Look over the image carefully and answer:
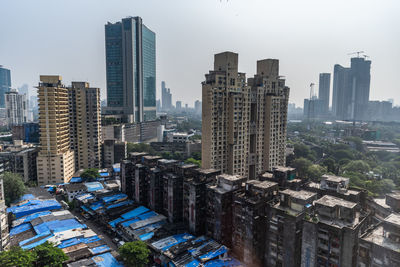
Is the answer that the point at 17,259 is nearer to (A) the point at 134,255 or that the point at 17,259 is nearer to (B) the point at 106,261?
→ (B) the point at 106,261

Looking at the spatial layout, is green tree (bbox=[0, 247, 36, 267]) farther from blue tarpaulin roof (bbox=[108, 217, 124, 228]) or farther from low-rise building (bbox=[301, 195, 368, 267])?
low-rise building (bbox=[301, 195, 368, 267])

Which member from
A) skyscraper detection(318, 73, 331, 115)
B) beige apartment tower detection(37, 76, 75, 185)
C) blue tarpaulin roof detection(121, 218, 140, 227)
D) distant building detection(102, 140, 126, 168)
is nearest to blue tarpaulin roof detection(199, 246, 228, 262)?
blue tarpaulin roof detection(121, 218, 140, 227)

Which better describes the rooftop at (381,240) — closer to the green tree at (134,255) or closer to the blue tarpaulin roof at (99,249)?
the green tree at (134,255)

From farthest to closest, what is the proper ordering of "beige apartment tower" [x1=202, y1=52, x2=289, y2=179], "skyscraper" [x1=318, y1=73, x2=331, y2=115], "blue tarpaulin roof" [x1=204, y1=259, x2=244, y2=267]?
1. "skyscraper" [x1=318, y1=73, x2=331, y2=115]
2. "beige apartment tower" [x1=202, y1=52, x2=289, y2=179]
3. "blue tarpaulin roof" [x1=204, y1=259, x2=244, y2=267]

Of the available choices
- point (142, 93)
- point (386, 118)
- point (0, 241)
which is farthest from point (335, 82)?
point (0, 241)

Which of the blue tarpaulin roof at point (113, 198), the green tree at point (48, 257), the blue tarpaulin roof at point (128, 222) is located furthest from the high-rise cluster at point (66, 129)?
the green tree at point (48, 257)

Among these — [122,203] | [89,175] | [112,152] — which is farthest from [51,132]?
[122,203]
